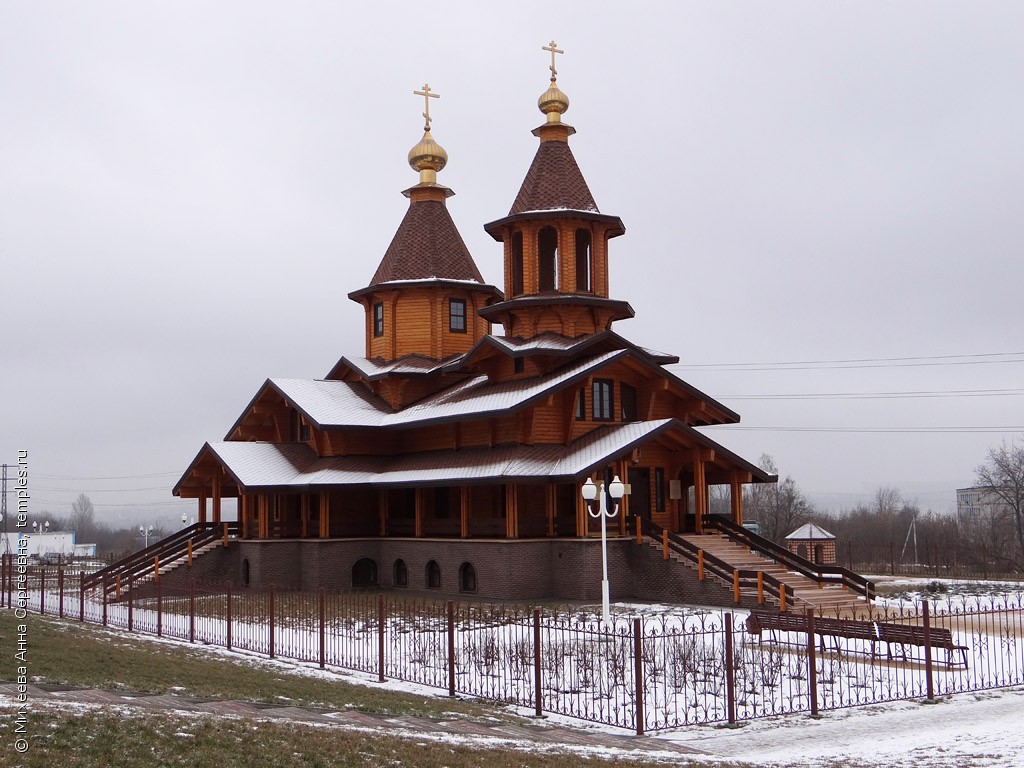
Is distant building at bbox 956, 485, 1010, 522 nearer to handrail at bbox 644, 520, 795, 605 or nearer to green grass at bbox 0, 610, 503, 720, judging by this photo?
handrail at bbox 644, 520, 795, 605

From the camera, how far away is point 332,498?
113 feet

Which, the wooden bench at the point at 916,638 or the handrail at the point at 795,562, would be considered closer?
the wooden bench at the point at 916,638

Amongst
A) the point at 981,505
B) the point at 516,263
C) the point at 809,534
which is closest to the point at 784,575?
the point at 516,263

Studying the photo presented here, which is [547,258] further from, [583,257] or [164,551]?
[164,551]

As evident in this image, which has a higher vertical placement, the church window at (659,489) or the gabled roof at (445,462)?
the gabled roof at (445,462)

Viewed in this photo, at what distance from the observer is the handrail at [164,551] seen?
32.0 metres

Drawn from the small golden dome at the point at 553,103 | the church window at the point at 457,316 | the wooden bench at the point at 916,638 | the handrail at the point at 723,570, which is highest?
the small golden dome at the point at 553,103

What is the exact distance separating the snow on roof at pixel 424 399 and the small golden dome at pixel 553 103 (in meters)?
8.16

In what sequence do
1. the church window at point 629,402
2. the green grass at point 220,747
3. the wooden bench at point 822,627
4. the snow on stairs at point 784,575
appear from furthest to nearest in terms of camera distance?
the church window at point 629,402 → the snow on stairs at point 784,575 → the wooden bench at point 822,627 → the green grass at point 220,747

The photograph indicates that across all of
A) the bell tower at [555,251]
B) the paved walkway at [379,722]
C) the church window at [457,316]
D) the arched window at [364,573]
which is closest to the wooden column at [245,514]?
the arched window at [364,573]

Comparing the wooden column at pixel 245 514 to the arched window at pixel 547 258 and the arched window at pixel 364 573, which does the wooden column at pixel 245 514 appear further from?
the arched window at pixel 547 258

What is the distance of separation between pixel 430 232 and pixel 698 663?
25.0 m

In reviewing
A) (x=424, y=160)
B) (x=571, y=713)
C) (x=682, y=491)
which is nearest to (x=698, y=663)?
(x=571, y=713)

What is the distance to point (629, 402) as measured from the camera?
3130 centimetres
